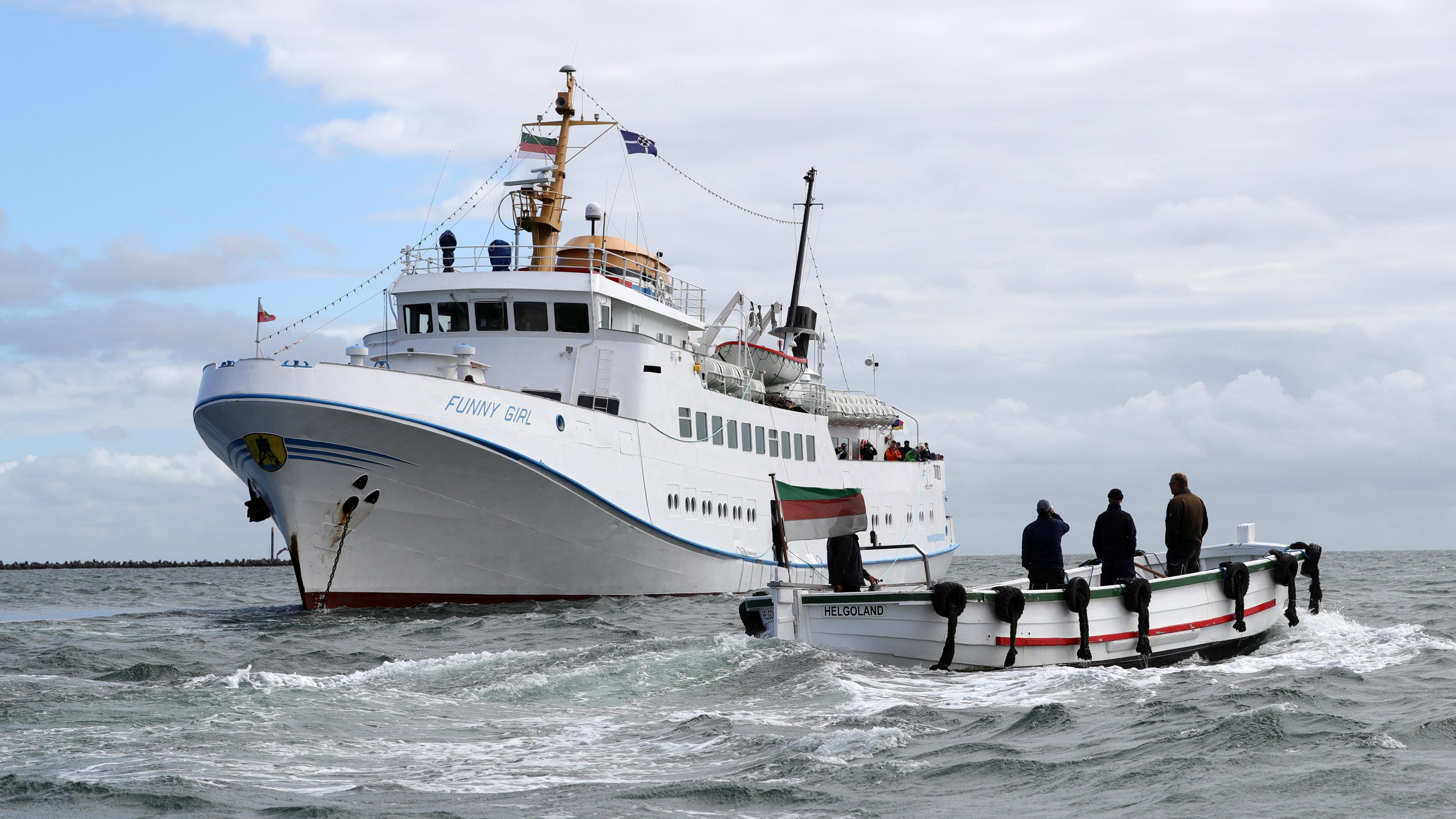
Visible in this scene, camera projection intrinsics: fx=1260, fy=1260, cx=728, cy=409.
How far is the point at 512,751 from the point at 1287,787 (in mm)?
5551

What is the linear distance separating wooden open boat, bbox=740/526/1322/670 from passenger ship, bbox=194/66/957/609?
25.7 inches

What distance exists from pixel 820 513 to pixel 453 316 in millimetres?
12300

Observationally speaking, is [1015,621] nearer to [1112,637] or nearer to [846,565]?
[1112,637]

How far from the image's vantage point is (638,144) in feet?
95.2

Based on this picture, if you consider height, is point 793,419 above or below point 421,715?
above

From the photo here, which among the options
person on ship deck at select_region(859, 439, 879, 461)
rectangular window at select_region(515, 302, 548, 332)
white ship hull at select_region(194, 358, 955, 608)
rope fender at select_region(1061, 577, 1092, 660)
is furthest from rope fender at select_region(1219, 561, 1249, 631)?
person on ship deck at select_region(859, 439, 879, 461)

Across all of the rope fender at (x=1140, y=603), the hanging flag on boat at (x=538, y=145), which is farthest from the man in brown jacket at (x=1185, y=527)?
the hanging flag on boat at (x=538, y=145)

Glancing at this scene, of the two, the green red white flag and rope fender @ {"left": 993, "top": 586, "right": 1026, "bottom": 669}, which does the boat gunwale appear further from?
the green red white flag

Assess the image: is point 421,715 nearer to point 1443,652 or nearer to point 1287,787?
point 1287,787

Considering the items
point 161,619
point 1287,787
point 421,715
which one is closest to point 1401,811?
point 1287,787

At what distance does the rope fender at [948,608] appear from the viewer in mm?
12752

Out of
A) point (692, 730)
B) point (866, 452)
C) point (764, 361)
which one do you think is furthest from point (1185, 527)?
point (866, 452)

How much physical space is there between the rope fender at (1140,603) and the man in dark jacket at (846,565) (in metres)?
2.76

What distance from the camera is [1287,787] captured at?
307 inches
